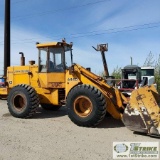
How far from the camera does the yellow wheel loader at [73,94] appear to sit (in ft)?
22.9

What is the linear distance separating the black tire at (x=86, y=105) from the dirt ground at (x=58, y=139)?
24cm

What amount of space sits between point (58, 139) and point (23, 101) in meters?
3.19

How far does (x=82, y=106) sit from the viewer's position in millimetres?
8250

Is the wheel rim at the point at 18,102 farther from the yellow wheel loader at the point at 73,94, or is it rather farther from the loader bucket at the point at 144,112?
the loader bucket at the point at 144,112

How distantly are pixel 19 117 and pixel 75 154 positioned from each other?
164 inches

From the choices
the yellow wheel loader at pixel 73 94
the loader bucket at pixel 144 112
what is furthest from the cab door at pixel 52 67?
the loader bucket at pixel 144 112

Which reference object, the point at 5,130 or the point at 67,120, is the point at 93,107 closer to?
the point at 67,120

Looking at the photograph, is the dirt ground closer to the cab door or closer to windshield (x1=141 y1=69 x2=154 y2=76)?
the cab door

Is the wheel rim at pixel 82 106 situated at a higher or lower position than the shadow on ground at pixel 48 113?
higher

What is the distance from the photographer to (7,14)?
2061cm

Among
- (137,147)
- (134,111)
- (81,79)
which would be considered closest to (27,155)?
(137,147)

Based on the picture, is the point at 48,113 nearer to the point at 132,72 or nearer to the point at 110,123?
the point at 110,123

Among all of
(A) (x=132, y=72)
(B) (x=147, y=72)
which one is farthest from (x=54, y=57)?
(B) (x=147, y=72)

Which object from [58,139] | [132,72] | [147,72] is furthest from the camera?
[147,72]
